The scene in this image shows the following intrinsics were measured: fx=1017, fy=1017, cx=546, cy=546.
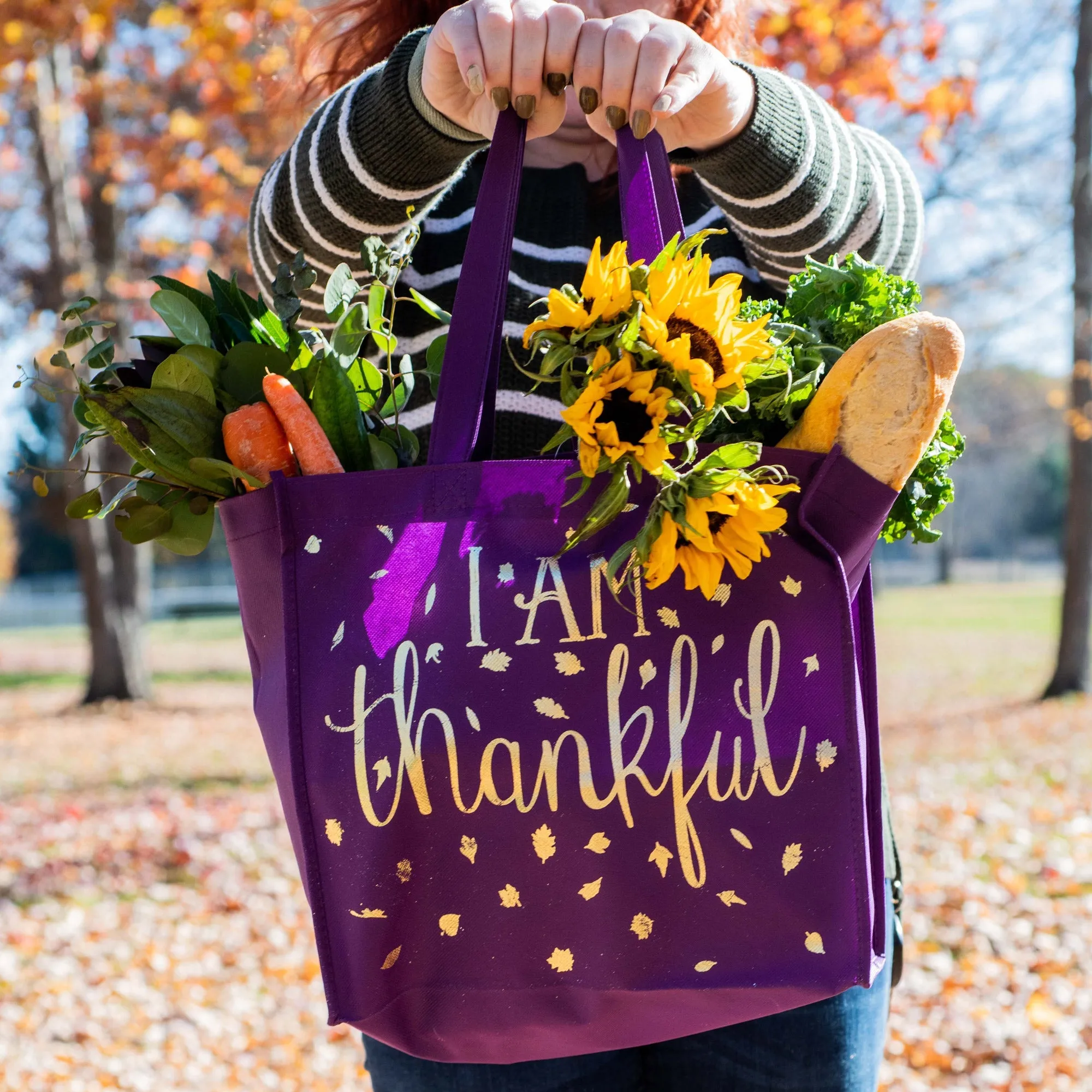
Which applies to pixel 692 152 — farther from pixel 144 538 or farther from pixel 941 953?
pixel 941 953

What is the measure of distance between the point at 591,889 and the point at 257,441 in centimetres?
54

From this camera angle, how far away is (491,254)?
1002mm

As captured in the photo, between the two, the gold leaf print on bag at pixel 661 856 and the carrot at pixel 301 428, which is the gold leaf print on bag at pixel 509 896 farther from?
the carrot at pixel 301 428

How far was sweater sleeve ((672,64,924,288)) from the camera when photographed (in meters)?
1.09

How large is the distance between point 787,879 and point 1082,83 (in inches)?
360

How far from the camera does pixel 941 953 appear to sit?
396 centimetres

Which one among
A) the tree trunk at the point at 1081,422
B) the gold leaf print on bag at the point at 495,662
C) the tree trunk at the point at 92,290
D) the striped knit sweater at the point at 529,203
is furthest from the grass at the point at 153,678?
the gold leaf print on bag at the point at 495,662

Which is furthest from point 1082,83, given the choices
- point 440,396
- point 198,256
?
point 440,396

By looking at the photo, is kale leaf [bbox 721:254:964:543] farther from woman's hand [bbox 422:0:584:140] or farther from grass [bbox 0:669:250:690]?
grass [bbox 0:669:250:690]

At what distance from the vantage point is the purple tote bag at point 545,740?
95cm

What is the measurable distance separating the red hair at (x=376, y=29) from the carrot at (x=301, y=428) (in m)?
0.68

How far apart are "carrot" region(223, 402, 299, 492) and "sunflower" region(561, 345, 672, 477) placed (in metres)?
0.31

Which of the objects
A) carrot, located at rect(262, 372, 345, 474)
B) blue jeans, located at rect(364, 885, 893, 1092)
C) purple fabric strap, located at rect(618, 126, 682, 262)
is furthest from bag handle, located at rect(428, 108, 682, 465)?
blue jeans, located at rect(364, 885, 893, 1092)

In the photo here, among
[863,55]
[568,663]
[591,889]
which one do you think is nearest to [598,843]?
[591,889]
